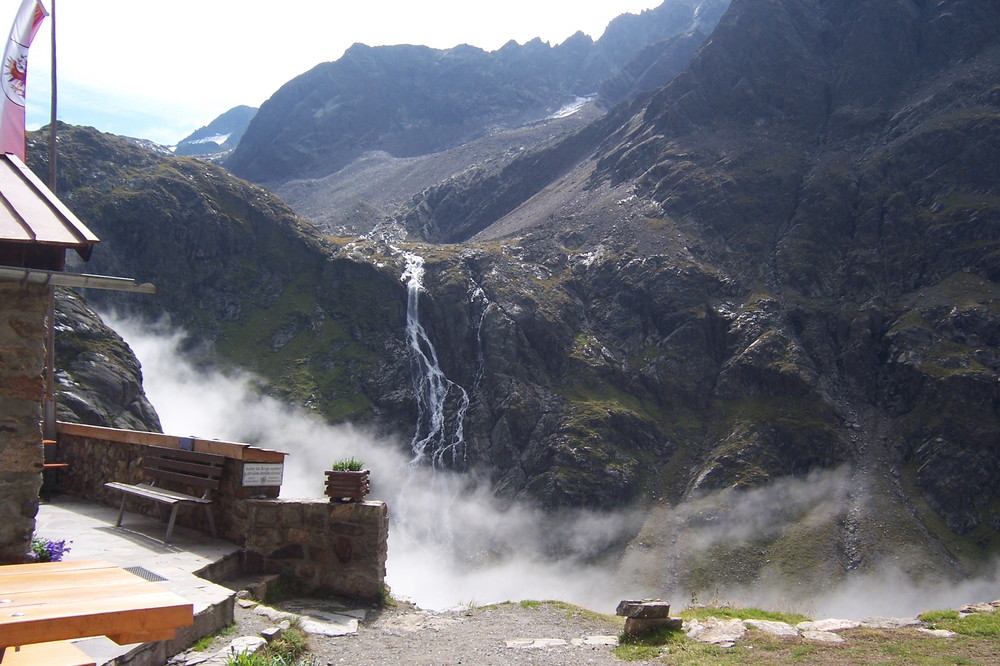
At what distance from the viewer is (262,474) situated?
1281 cm

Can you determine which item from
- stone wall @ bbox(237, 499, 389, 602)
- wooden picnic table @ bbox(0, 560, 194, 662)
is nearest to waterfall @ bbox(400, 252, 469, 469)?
stone wall @ bbox(237, 499, 389, 602)

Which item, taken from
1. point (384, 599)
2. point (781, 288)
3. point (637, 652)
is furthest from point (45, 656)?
point (781, 288)

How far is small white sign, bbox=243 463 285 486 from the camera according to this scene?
12.6 meters

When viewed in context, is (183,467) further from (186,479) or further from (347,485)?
(347,485)

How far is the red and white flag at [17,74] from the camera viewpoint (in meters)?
14.5

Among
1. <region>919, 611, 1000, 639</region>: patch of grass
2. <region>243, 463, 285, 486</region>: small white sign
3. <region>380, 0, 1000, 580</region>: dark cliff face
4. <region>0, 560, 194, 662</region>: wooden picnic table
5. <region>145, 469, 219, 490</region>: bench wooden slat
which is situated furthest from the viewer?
<region>380, 0, 1000, 580</region>: dark cliff face

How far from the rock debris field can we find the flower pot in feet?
5.47

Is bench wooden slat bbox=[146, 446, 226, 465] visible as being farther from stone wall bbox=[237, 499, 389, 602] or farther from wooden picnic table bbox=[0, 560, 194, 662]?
wooden picnic table bbox=[0, 560, 194, 662]

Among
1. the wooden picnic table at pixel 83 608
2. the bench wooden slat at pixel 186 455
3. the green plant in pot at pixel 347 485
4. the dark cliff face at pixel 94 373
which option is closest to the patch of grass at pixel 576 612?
the green plant in pot at pixel 347 485

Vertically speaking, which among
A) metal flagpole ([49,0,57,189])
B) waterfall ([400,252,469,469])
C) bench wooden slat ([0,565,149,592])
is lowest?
waterfall ([400,252,469,469])

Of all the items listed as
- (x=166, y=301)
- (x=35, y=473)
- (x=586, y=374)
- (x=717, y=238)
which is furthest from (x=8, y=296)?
(x=717, y=238)

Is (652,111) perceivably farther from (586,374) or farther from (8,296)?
(8,296)

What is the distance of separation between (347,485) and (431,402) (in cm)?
6923

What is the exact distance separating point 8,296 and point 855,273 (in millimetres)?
93676
